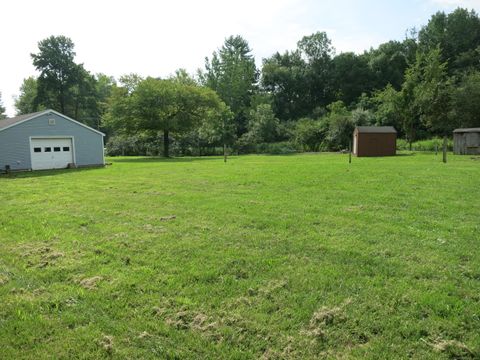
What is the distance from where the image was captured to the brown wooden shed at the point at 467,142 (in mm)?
25594

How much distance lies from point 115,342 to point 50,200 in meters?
7.92

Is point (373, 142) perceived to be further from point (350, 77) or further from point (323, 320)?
point (350, 77)

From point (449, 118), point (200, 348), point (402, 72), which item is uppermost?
point (402, 72)

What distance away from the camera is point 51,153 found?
74.6 feet

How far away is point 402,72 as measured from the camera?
53.5m

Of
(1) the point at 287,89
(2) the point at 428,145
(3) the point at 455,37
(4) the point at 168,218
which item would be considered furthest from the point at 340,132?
(4) the point at 168,218

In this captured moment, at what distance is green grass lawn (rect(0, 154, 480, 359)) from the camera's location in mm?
2947

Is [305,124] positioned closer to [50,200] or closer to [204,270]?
[50,200]

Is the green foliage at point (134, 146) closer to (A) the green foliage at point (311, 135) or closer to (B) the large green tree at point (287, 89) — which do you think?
(A) the green foliage at point (311, 135)

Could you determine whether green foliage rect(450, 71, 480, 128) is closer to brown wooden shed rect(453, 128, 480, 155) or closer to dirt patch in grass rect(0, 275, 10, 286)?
brown wooden shed rect(453, 128, 480, 155)

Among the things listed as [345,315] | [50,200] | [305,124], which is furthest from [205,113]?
[345,315]

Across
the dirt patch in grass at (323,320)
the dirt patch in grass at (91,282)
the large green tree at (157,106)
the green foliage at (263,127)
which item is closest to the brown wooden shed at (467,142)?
the large green tree at (157,106)

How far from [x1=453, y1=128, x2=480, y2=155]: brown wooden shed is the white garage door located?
27484 mm

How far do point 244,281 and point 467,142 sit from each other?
27.7 m
